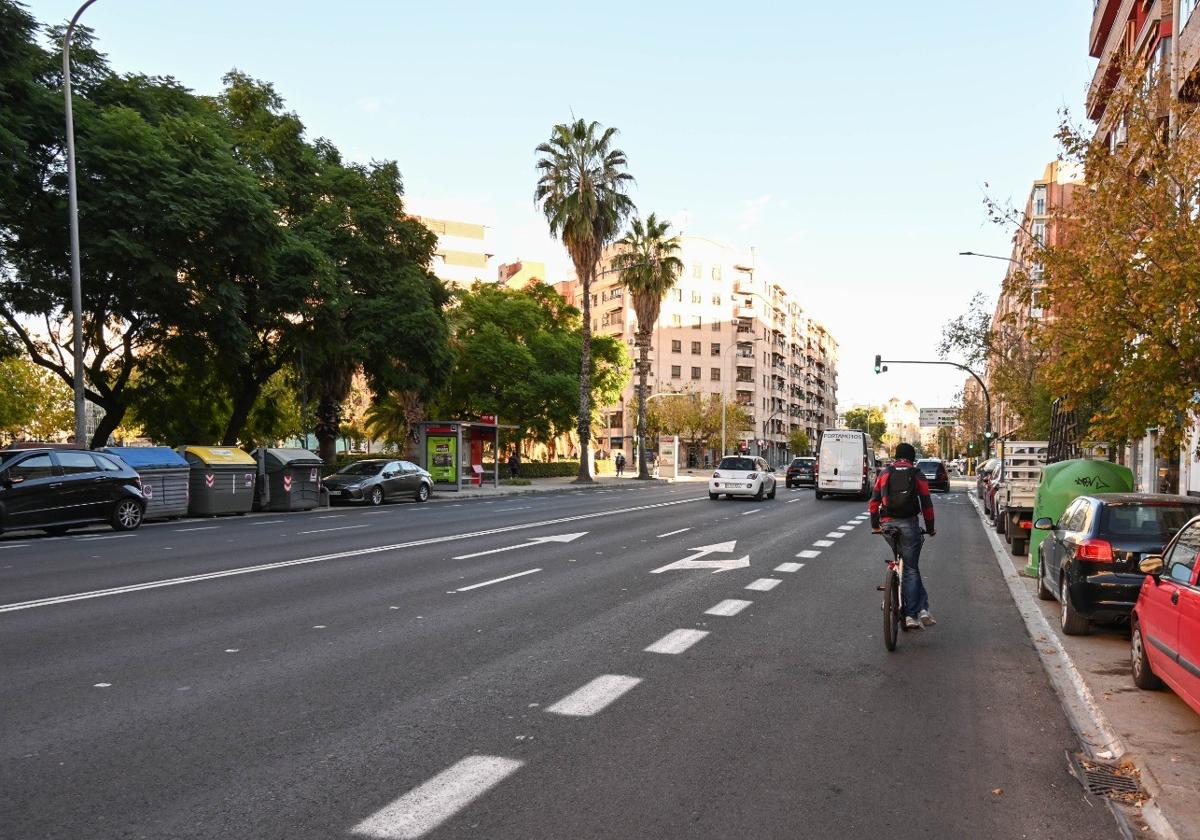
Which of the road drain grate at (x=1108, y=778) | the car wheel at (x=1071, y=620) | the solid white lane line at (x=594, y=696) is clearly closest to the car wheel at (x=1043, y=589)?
the car wheel at (x=1071, y=620)

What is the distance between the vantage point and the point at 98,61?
24812 millimetres

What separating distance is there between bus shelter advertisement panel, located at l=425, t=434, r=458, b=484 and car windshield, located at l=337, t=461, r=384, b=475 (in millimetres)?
6851

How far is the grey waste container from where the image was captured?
20.5 m

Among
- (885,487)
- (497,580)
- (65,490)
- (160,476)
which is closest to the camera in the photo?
(885,487)

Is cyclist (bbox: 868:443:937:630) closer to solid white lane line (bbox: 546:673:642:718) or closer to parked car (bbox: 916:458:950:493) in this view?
solid white lane line (bbox: 546:673:642:718)

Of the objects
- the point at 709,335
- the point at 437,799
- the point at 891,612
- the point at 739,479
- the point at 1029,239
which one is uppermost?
the point at 709,335

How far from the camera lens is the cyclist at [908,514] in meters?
7.98

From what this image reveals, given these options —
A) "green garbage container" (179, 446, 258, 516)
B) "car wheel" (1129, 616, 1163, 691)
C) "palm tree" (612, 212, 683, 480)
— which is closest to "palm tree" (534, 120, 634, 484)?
"palm tree" (612, 212, 683, 480)

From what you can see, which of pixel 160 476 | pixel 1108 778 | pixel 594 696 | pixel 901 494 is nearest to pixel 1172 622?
pixel 1108 778

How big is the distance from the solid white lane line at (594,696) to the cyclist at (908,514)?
117 inches

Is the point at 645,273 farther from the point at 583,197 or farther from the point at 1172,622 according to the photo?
the point at 1172,622

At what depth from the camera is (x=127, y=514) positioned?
60.3 feet

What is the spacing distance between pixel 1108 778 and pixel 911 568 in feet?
11.1

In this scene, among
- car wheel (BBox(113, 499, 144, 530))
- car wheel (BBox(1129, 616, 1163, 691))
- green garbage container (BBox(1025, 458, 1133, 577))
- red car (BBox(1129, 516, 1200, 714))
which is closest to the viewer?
red car (BBox(1129, 516, 1200, 714))
